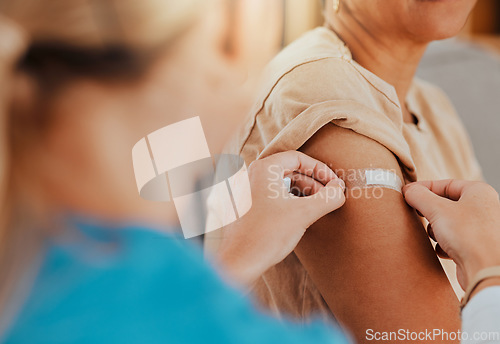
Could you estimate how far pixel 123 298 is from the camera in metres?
0.39

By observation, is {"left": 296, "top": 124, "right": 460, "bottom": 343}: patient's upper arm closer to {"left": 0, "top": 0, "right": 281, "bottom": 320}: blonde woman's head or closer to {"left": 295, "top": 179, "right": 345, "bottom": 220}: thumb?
{"left": 295, "top": 179, "right": 345, "bottom": 220}: thumb

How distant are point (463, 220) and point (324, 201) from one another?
13cm

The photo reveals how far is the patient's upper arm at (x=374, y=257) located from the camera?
0.52m

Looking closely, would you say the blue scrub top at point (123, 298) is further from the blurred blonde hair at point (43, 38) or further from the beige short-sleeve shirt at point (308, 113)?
the beige short-sleeve shirt at point (308, 113)

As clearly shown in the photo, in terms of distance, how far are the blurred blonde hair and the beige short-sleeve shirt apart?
0.56 ft

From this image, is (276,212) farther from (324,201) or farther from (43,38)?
(43,38)

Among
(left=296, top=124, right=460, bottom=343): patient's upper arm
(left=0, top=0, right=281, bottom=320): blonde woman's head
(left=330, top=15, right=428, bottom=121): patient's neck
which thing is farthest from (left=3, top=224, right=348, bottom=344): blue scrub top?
(left=330, top=15, right=428, bottom=121): patient's neck

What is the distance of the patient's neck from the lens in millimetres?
639

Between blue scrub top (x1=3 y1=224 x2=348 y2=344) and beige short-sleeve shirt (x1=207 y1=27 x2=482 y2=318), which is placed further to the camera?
beige short-sleeve shirt (x1=207 y1=27 x2=482 y2=318)

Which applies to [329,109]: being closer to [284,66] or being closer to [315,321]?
[284,66]

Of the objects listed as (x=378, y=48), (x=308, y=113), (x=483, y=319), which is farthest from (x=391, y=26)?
(x=483, y=319)

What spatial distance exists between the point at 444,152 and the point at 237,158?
45 cm

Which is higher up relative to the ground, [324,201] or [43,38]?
[43,38]

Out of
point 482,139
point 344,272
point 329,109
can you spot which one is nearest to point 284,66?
point 329,109
